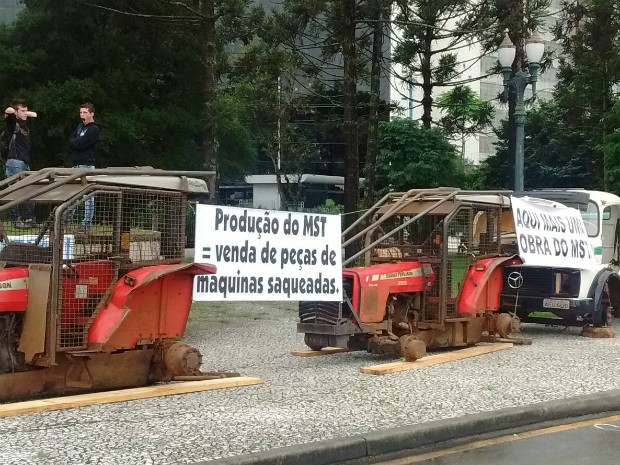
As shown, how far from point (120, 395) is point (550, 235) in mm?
6669

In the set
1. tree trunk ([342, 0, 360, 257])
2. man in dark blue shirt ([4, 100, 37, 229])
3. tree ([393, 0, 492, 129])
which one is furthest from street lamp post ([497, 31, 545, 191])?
Result: man in dark blue shirt ([4, 100, 37, 229])

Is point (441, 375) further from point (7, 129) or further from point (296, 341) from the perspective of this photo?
point (7, 129)

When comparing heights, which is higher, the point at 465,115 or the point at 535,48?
the point at 465,115

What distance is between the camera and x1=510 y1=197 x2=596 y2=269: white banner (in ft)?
39.1

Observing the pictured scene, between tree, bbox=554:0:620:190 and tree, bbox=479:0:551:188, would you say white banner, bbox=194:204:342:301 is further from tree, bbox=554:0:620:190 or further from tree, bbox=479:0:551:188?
tree, bbox=554:0:620:190

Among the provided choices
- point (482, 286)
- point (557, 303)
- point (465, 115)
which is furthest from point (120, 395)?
point (465, 115)

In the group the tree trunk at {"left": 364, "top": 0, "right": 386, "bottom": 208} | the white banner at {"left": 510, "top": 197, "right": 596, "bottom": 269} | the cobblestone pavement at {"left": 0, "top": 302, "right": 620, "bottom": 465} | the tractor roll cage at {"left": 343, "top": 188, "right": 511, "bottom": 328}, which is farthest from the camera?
the tree trunk at {"left": 364, "top": 0, "right": 386, "bottom": 208}

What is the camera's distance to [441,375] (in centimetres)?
978

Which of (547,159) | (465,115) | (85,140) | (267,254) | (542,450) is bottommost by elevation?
(542,450)

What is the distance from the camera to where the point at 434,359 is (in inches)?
419

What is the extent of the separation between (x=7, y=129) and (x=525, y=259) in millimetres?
6690

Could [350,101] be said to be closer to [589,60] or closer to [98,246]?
[589,60]

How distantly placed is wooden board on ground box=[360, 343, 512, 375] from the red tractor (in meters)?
0.14

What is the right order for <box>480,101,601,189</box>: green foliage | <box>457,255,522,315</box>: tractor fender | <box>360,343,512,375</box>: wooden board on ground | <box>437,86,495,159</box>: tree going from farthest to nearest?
1. <box>480,101,601,189</box>: green foliage
2. <box>437,86,495,159</box>: tree
3. <box>457,255,522,315</box>: tractor fender
4. <box>360,343,512,375</box>: wooden board on ground
